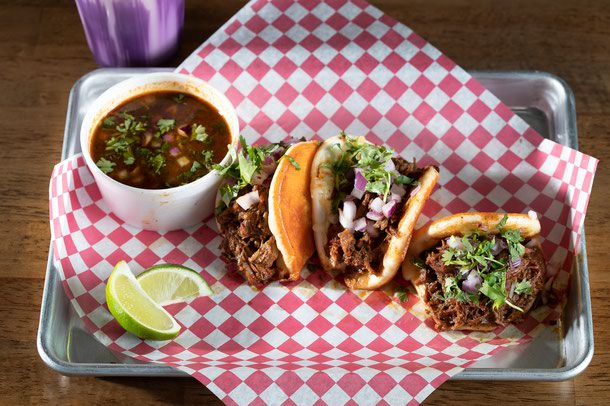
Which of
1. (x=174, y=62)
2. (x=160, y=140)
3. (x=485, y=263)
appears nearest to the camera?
(x=485, y=263)

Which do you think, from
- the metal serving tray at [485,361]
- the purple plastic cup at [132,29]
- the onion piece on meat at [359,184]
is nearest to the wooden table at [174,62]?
the metal serving tray at [485,361]

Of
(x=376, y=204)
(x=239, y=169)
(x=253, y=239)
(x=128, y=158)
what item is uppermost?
(x=376, y=204)

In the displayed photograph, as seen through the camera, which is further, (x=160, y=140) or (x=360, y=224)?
(x=160, y=140)

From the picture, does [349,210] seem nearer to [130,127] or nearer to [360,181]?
[360,181]

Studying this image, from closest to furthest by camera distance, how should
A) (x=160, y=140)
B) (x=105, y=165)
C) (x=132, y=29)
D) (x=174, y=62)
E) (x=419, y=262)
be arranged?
(x=419, y=262) < (x=105, y=165) < (x=160, y=140) < (x=132, y=29) < (x=174, y=62)

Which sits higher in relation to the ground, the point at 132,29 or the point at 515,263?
the point at 132,29

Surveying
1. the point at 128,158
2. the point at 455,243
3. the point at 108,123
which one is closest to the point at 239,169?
the point at 128,158

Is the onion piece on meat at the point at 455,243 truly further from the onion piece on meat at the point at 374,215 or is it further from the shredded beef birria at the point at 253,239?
the shredded beef birria at the point at 253,239

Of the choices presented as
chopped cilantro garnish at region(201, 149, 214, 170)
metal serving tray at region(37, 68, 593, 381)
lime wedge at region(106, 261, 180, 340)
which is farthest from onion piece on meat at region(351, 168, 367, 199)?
lime wedge at region(106, 261, 180, 340)
